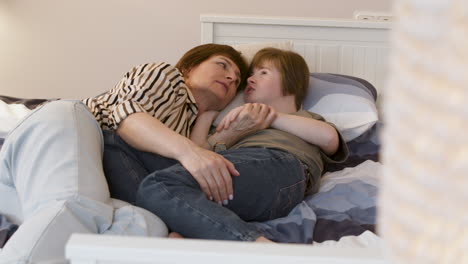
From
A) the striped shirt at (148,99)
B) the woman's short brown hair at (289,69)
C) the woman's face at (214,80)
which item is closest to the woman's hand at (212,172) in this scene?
the striped shirt at (148,99)

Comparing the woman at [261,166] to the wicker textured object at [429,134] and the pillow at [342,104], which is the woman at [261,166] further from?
the wicker textured object at [429,134]

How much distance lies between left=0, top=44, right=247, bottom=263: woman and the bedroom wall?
3.78 ft

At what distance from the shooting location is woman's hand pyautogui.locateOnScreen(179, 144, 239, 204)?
125 cm

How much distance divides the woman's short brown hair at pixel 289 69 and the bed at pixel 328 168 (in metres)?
0.11

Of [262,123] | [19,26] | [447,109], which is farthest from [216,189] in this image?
[19,26]

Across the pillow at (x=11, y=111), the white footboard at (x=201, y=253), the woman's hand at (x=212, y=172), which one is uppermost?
the white footboard at (x=201, y=253)

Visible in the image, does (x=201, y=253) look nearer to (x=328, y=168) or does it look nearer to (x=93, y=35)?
(x=328, y=168)

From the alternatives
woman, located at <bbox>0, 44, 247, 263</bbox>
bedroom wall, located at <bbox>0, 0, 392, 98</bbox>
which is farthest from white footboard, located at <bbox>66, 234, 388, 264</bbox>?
bedroom wall, located at <bbox>0, 0, 392, 98</bbox>

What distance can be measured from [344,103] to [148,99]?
0.72 metres

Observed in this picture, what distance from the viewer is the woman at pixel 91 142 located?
0.94m

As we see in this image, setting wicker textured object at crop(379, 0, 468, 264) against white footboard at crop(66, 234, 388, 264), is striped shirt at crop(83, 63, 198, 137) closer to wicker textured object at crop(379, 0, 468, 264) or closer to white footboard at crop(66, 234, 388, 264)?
white footboard at crop(66, 234, 388, 264)

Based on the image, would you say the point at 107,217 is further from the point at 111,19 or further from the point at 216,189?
the point at 111,19

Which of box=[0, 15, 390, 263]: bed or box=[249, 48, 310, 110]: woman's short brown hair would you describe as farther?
box=[249, 48, 310, 110]: woman's short brown hair

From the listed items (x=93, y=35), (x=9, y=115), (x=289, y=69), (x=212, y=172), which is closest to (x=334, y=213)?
(x=212, y=172)
